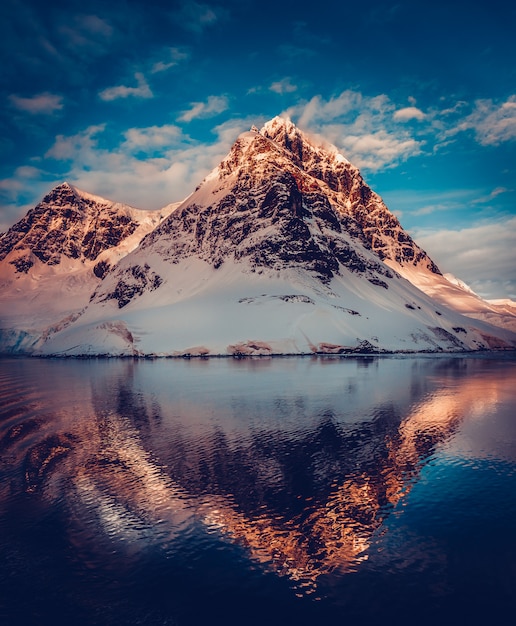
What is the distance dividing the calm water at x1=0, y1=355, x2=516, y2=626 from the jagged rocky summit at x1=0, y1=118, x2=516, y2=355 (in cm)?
8341

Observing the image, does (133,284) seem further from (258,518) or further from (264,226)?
(258,518)

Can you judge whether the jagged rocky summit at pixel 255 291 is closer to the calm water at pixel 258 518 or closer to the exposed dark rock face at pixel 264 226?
the exposed dark rock face at pixel 264 226

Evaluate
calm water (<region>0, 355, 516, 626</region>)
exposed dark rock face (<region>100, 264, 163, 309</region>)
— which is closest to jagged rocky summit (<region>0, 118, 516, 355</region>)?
exposed dark rock face (<region>100, 264, 163, 309</region>)

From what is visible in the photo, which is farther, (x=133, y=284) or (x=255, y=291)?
(x=133, y=284)

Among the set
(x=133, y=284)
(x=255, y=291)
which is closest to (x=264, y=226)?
(x=255, y=291)

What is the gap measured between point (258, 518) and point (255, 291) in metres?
124

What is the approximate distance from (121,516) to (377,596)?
381 inches

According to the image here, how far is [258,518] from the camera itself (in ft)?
57.5

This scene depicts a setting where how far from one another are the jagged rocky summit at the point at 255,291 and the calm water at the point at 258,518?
8341 centimetres

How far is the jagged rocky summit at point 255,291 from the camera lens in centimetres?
12069

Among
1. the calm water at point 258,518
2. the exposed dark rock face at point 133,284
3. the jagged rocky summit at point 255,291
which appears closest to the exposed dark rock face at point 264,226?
the jagged rocky summit at point 255,291

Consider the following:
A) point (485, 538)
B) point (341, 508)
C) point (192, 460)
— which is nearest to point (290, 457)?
point (192, 460)

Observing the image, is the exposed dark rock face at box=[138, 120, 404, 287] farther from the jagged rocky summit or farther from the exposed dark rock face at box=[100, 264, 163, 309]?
the exposed dark rock face at box=[100, 264, 163, 309]

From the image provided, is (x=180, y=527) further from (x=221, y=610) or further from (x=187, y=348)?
(x=187, y=348)
